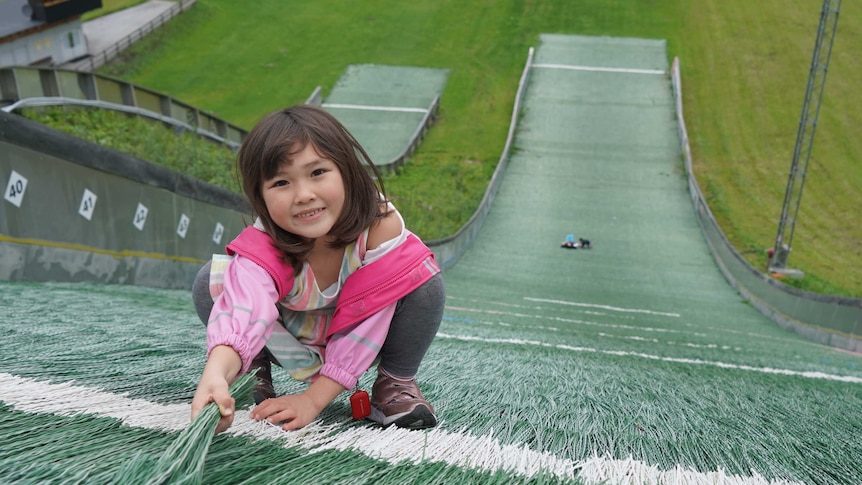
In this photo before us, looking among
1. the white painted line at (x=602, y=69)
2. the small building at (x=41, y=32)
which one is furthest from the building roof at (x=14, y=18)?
the white painted line at (x=602, y=69)

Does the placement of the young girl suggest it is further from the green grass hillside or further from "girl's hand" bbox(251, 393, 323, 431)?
the green grass hillside

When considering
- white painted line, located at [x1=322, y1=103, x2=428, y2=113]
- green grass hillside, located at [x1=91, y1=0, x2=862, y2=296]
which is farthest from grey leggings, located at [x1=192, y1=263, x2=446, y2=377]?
white painted line, located at [x1=322, y1=103, x2=428, y2=113]

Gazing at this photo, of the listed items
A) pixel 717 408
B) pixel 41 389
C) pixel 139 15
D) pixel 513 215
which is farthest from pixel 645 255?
pixel 139 15

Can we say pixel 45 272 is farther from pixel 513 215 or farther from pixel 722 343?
pixel 513 215

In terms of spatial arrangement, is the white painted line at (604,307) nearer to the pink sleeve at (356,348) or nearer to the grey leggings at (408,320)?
the grey leggings at (408,320)

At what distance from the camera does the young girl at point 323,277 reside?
7.20 ft

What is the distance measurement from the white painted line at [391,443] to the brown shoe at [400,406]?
13cm

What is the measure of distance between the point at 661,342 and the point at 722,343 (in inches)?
32.3

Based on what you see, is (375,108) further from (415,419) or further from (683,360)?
(415,419)

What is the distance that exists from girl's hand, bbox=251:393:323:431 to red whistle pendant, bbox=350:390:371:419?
0.59 feet

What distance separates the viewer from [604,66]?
1336 inches

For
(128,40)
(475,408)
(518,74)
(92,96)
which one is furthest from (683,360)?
(128,40)

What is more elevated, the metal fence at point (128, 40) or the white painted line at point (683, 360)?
the white painted line at point (683, 360)

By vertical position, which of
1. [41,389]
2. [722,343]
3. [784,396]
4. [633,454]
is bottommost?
[722,343]
